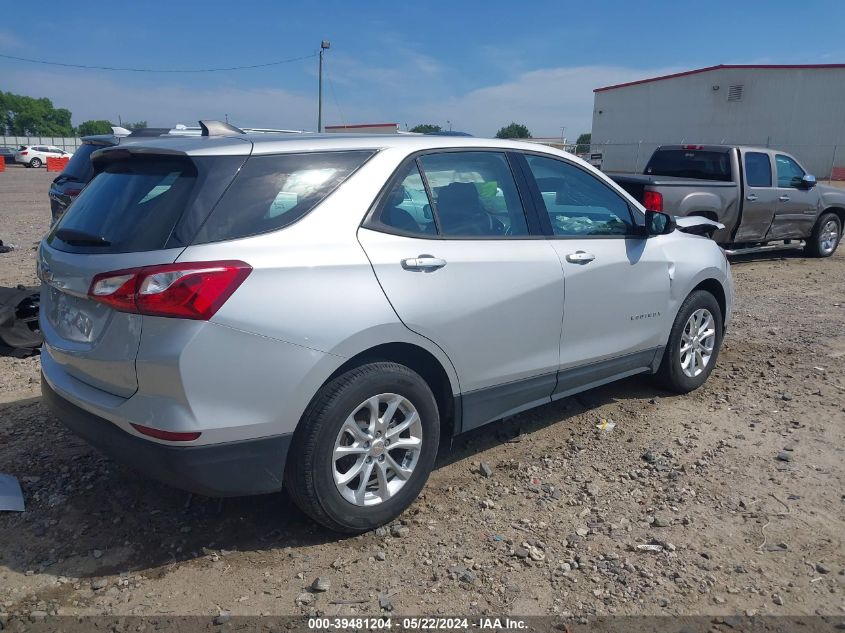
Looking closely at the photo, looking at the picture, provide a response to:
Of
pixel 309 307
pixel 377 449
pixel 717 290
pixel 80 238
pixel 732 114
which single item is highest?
pixel 732 114

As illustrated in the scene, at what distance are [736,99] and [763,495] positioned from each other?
4032cm

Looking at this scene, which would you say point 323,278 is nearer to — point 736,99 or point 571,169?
point 571,169

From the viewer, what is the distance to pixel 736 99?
1513 inches

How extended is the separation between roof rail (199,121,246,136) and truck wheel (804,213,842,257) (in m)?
11.2

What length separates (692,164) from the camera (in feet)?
34.8

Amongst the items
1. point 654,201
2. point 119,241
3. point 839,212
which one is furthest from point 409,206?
point 839,212

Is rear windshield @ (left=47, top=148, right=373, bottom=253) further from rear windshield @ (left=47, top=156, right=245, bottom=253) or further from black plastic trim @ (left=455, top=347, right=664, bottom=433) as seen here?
black plastic trim @ (left=455, top=347, right=664, bottom=433)

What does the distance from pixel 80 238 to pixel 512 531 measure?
2.38 m

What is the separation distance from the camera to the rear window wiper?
9.51 feet

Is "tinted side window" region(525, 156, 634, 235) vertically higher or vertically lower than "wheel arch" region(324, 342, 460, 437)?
higher

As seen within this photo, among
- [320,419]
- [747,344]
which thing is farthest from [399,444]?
[747,344]

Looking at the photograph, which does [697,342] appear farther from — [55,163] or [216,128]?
[55,163]

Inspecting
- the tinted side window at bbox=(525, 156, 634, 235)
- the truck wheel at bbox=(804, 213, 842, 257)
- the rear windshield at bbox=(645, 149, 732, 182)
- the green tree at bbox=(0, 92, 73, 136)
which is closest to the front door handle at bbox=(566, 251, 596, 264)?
the tinted side window at bbox=(525, 156, 634, 235)

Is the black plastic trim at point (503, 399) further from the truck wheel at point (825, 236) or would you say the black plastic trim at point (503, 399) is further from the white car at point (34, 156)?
the white car at point (34, 156)
